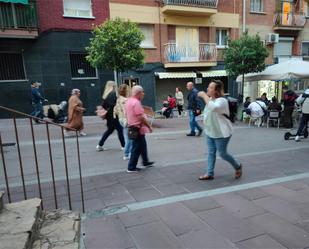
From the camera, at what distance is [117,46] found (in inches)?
414

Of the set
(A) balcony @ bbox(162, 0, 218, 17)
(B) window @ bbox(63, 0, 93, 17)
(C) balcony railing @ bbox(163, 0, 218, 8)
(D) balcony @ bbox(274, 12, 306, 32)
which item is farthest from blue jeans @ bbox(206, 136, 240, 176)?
(D) balcony @ bbox(274, 12, 306, 32)

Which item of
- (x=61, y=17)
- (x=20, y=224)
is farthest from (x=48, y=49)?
(x=20, y=224)

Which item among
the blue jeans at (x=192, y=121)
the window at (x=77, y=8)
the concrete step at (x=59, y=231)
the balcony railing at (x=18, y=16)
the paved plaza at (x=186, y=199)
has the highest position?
the window at (x=77, y=8)

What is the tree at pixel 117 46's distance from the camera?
34.7 ft

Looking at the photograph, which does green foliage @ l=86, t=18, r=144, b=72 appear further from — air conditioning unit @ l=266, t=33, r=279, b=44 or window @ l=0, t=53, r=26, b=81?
air conditioning unit @ l=266, t=33, r=279, b=44

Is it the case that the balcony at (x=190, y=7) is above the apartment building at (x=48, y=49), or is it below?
above

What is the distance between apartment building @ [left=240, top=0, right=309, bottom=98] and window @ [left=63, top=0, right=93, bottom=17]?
34.5 feet

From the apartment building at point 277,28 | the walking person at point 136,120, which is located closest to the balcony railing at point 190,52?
the apartment building at point 277,28

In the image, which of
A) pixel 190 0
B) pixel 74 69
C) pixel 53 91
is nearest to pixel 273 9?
pixel 190 0

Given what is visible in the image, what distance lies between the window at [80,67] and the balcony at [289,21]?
45.5 ft

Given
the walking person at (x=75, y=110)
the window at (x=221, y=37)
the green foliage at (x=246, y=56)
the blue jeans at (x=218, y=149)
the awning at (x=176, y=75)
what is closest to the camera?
the blue jeans at (x=218, y=149)

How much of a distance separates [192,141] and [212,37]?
40.1ft

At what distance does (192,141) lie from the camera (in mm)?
8039

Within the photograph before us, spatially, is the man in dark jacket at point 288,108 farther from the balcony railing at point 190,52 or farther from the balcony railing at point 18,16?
the balcony railing at point 18,16
